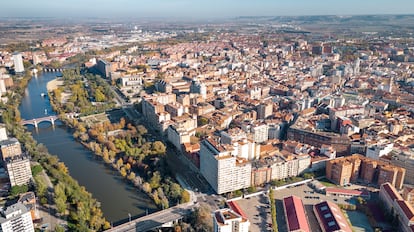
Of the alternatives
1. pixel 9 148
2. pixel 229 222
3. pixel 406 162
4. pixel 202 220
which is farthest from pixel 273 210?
pixel 9 148

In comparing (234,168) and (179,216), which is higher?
(234,168)

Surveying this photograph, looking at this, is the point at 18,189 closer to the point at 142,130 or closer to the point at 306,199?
the point at 142,130

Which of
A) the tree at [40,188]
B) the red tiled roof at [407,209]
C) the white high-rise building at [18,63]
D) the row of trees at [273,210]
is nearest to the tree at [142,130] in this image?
the tree at [40,188]

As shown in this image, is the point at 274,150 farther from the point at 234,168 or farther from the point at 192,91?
the point at 192,91

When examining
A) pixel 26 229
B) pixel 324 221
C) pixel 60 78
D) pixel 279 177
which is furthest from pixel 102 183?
pixel 60 78

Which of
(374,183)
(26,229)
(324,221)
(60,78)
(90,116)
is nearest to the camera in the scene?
(26,229)

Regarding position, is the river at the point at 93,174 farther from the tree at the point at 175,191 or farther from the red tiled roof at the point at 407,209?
the red tiled roof at the point at 407,209

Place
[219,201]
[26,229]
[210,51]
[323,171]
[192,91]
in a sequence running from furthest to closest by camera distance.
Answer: [210,51] < [192,91] < [323,171] < [219,201] < [26,229]

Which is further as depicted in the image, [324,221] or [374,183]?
[374,183]
